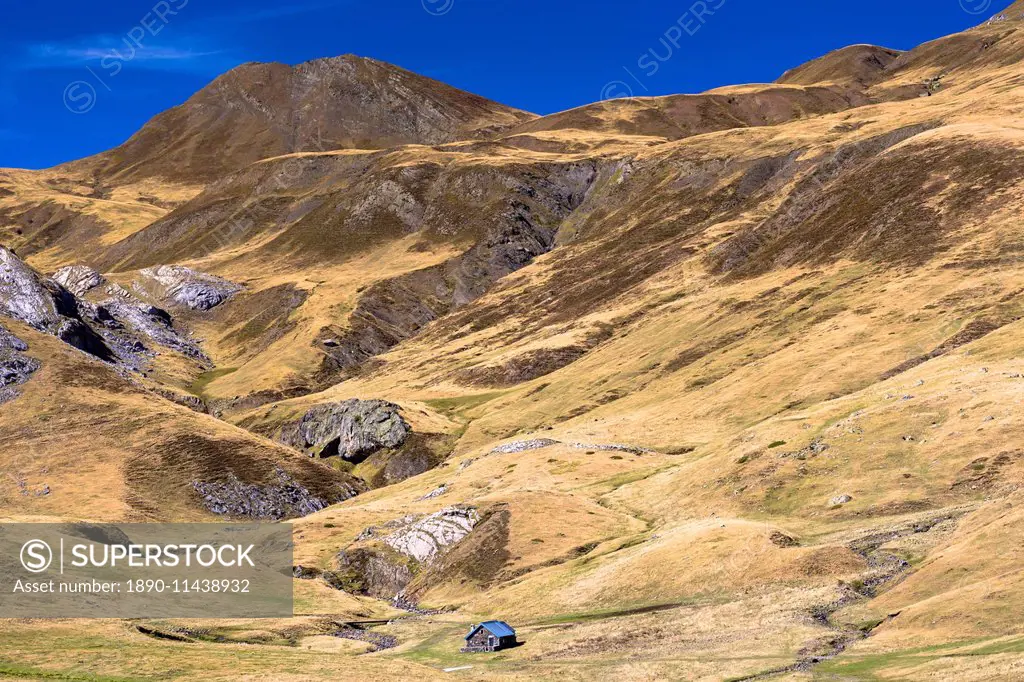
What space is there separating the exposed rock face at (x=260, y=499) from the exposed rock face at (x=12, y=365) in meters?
36.8

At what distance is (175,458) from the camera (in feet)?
458

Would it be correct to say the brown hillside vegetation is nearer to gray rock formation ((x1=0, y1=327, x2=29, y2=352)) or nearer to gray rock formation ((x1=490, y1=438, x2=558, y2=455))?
gray rock formation ((x1=490, y1=438, x2=558, y2=455))

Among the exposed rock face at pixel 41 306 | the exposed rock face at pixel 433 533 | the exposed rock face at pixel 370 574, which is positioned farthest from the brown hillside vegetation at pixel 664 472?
the exposed rock face at pixel 41 306

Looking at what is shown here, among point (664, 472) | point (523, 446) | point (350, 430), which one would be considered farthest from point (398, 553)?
point (350, 430)

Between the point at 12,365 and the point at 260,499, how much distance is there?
157 ft

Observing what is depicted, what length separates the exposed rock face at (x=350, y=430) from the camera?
6093 inches

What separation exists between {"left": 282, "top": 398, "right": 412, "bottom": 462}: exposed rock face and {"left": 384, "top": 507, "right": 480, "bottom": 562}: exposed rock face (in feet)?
161

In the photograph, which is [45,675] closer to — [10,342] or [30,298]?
[10,342]

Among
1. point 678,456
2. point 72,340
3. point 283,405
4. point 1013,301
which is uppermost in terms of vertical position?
point 72,340

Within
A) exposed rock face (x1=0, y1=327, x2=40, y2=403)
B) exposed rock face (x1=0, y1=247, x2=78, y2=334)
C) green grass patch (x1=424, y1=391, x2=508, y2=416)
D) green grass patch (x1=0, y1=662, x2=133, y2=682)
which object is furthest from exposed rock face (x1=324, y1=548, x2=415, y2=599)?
exposed rock face (x1=0, y1=247, x2=78, y2=334)

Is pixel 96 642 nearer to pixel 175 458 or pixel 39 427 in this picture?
pixel 175 458

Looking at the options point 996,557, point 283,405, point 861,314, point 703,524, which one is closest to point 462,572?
point 703,524

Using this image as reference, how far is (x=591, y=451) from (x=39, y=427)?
78.0m

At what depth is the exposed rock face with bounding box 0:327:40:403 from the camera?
492ft
